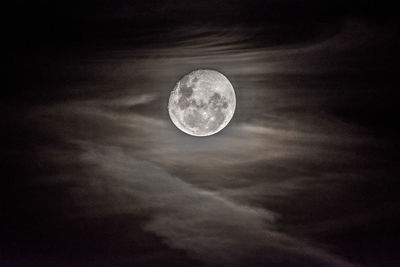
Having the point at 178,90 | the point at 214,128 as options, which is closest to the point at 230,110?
the point at 214,128

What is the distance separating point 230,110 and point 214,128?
26cm

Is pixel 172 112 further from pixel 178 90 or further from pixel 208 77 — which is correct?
pixel 208 77

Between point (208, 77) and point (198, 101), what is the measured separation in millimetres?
300

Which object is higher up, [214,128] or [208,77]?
[208,77]

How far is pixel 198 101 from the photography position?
15.1 ft

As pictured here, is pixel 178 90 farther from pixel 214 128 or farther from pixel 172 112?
pixel 214 128

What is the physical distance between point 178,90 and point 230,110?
0.60 m

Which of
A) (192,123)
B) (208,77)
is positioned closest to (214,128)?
(192,123)

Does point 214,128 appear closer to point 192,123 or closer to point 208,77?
point 192,123

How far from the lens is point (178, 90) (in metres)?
4.70

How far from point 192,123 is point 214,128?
9.8 inches

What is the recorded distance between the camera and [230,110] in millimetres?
4754

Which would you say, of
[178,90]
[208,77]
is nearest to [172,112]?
[178,90]

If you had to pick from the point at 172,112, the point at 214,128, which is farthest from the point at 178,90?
the point at 214,128
